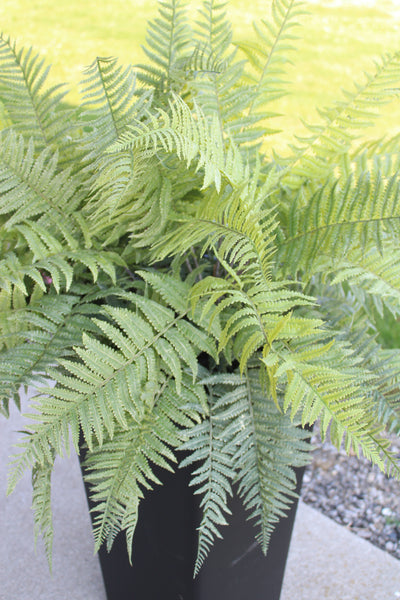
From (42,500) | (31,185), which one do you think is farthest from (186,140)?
(42,500)

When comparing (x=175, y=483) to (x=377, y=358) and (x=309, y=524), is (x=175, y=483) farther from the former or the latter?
(x=309, y=524)

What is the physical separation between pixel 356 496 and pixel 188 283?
1.08m

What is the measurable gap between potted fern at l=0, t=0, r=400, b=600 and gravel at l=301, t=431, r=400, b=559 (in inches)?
26.8

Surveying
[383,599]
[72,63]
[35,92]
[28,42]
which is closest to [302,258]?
[35,92]

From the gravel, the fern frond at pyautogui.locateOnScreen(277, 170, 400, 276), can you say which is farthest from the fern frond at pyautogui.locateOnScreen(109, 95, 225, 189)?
the gravel

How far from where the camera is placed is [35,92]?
1045 millimetres

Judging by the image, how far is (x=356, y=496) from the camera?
1733 millimetres

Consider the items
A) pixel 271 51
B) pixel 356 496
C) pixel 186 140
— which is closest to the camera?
pixel 186 140

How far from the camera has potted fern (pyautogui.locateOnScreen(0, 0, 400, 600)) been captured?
0.83 meters

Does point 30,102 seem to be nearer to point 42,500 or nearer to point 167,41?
point 167,41

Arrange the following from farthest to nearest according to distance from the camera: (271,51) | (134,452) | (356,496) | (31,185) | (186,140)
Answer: (356,496)
(271,51)
(31,185)
(134,452)
(186,140)

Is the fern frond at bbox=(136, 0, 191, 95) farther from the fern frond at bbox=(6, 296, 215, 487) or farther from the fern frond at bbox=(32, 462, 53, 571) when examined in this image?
the fern frond at bbox=(32, 462, 53, 571)

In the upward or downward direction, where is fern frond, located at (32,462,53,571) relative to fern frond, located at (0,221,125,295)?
downward

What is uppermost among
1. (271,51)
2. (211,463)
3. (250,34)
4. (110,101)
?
(250,34)
